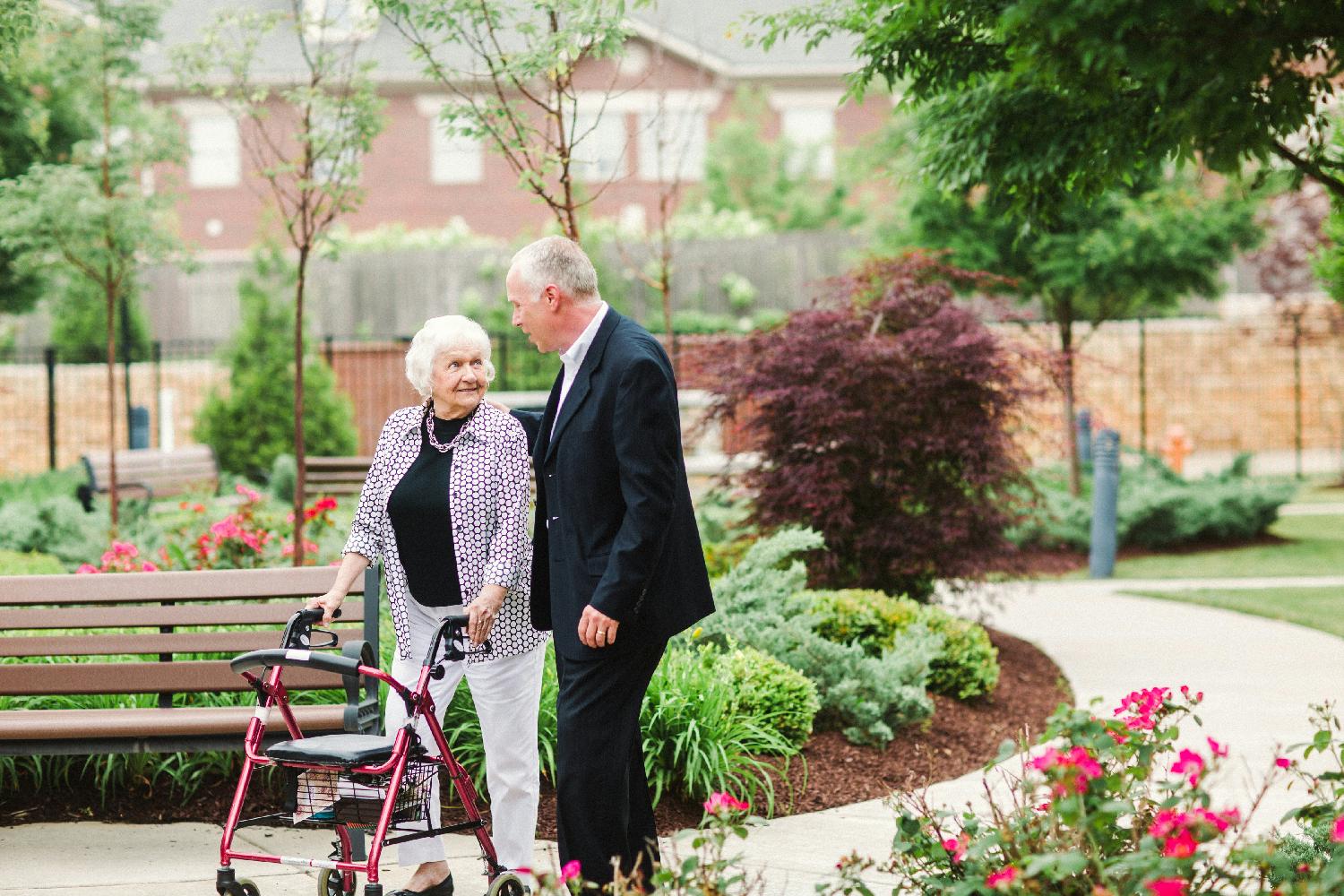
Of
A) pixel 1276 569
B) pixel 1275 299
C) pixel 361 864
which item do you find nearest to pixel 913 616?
pixel 361 864

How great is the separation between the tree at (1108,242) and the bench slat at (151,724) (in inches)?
476

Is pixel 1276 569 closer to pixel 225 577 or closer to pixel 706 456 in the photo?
pixel 706 456

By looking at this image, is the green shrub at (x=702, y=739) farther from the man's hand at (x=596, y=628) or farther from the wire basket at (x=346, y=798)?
the man's hand at (x=596, y=628)

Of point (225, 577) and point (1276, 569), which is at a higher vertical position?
point (225, 577)

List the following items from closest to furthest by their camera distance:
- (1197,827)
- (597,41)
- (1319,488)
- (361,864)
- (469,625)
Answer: (1197,827) < (361,864) < (469,625) < (597,41) < (1319,488)

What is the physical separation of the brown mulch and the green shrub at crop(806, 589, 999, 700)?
0.39 ft

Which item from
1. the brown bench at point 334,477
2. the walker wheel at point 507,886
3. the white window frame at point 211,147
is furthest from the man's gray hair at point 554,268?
the white window frame at point 211,147

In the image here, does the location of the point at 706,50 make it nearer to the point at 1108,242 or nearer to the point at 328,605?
the point at 1108,242

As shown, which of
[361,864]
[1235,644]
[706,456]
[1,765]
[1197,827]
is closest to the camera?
[1197,827]

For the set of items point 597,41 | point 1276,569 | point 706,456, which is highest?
point 597,41

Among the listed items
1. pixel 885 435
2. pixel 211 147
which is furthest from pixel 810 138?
pixel 885 435

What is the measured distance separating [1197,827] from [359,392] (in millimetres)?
19714

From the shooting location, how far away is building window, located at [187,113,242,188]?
3362cm

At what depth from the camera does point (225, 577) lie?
529 centimetres
